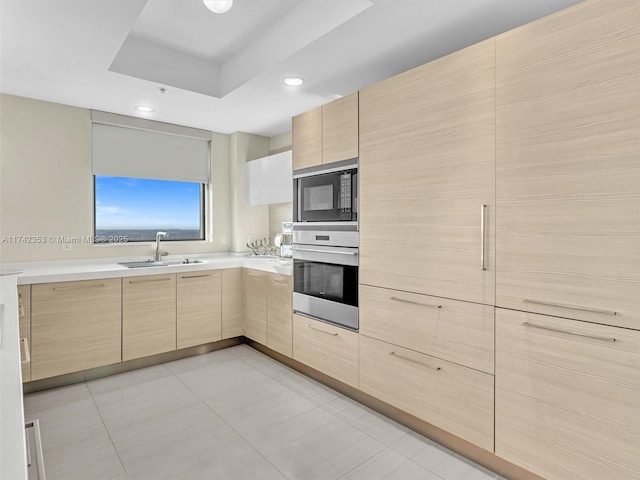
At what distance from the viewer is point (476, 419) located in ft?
5.98

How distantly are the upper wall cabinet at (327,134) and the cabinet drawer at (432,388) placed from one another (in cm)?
128

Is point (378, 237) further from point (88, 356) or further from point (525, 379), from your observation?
point (88, 356)

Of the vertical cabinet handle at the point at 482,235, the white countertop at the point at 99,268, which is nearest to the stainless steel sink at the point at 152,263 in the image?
the white countertop at the point at 99,268

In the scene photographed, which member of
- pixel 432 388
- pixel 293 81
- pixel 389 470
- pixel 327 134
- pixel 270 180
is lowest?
pixel 389 470

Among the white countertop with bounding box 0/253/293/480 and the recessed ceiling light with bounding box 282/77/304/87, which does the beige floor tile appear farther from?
the recessed ceiling light with bounding box 282/77/304/87

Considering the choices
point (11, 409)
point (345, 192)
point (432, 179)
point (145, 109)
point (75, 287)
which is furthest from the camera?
point (145, 109)

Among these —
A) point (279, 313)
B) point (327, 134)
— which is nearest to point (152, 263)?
point (279, 313)

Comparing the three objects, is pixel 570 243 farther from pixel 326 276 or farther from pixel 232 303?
pixel 232 303

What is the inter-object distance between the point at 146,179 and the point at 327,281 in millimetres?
2339

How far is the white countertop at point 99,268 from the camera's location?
273cm

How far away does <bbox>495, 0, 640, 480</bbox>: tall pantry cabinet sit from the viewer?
136 centimetres

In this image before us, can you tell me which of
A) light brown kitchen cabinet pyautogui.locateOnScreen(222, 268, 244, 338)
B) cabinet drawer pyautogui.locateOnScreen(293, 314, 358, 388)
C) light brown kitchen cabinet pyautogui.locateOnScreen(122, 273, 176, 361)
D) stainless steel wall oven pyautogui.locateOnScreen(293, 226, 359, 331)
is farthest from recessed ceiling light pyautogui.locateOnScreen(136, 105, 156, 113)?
cabinet drawer pyautogui.locateOnScreen(293, 314, 358, 388)

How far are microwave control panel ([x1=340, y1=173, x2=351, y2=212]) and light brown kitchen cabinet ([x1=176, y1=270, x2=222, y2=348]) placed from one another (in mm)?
1617

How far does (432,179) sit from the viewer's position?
2.00 meters
